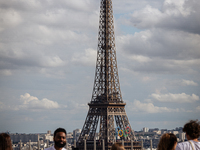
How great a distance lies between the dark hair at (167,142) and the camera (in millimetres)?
11381

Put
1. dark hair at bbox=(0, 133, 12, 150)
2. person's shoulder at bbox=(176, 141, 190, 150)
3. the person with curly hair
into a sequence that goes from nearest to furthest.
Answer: dark hair at bbox=(0, 133, 12, 150), person's shoulder at bbox=(176, 141, 190, 150), the person with curly hair

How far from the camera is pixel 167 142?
1147 centimetres

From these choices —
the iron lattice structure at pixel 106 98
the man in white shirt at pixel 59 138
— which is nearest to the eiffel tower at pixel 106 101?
the iron lattice structure at pixel 106 98

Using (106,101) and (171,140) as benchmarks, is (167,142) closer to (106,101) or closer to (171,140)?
(171,140)

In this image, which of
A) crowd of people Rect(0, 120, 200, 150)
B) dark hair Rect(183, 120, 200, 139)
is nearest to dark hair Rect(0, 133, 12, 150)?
crowd of people Rect(0, 120, 200, 150)

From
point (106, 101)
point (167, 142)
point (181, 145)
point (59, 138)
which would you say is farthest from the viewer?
point (106, 101)

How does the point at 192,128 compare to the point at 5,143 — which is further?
the point at 192,128

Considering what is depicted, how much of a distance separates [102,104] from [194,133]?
68222 millimetres

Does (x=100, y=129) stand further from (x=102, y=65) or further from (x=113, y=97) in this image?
(x=102, y=65)

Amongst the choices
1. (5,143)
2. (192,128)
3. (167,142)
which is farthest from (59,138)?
(192,128)

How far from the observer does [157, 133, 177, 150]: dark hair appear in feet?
37.3

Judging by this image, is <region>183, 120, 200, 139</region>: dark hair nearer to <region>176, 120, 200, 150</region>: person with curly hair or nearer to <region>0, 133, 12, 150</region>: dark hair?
<region>176, 120, 200, 150</region>: person with curly hair

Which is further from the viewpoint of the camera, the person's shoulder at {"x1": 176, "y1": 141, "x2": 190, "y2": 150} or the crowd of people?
the person's shoulder at {"x1": 176, "y1": 141, "x2": 190, "y2": 150}

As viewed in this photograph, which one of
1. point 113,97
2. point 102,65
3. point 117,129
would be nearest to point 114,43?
point 102,65
